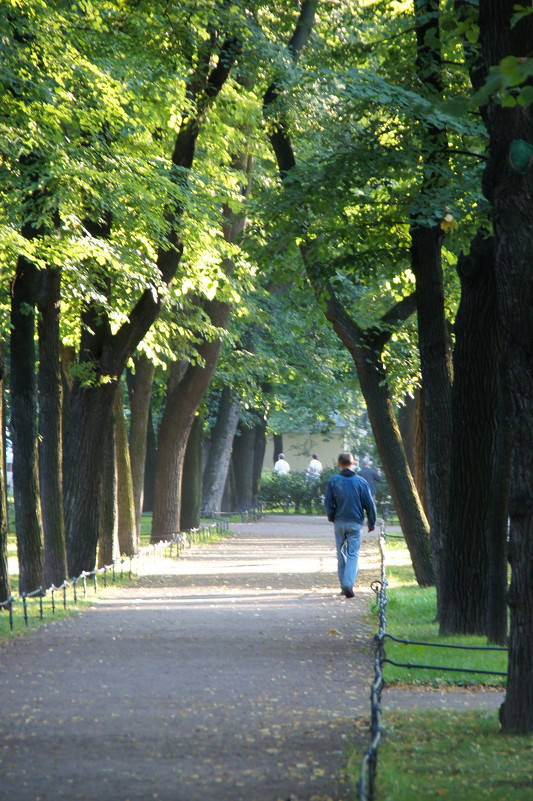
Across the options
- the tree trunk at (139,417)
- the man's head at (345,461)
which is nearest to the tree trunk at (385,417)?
the man's head at (345,461)

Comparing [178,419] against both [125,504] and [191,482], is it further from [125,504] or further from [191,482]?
[191,482]

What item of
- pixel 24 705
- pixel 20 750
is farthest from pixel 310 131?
pixel 20 750

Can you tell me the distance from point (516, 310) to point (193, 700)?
3.69 metres

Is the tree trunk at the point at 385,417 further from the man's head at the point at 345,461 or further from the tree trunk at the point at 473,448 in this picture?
the tree trunk at the point at 473,448

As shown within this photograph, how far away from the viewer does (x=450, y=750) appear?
23.6ft

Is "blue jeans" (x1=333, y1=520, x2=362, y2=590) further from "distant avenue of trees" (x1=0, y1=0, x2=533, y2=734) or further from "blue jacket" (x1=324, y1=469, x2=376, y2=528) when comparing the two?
"distant avenue of trees" (x1=0, y1=0, x2=533, y2=734)

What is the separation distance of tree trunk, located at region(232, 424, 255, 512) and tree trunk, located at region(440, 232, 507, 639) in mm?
32480

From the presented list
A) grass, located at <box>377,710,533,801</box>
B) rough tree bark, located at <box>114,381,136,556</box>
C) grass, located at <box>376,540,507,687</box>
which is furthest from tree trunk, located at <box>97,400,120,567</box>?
grass, located at <box>377,710,533,801</box>

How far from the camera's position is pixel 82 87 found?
48.2 feet

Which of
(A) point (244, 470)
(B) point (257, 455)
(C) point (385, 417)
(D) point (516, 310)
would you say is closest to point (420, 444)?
(C) point (385, 417)

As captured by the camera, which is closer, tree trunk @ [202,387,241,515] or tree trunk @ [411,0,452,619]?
tree trunk @ [411,0,452,619]

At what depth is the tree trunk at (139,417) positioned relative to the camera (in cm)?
2488

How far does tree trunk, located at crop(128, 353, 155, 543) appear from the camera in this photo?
24875mm

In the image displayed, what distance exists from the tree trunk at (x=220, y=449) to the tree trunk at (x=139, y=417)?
1074cm
